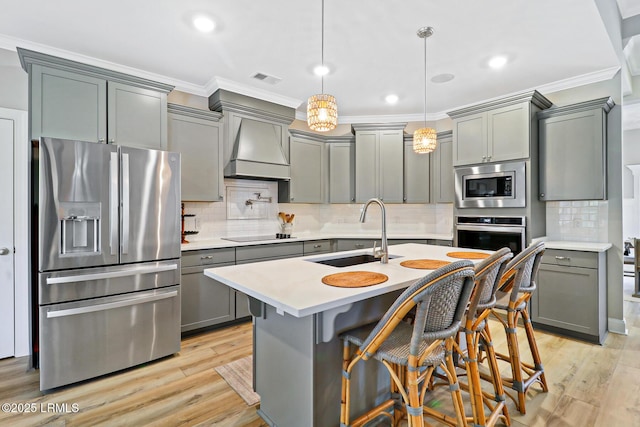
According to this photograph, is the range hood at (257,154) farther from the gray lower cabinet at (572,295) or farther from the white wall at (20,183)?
the gray lower cabinet at (572,295)

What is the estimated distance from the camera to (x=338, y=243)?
14.8 feet

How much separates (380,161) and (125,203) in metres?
3.30

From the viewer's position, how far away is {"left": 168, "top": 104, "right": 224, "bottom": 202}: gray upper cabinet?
3.44 m

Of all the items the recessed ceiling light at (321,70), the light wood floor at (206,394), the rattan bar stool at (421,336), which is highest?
the recessed ceiling light at (321,70)

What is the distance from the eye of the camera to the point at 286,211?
15.6 feet

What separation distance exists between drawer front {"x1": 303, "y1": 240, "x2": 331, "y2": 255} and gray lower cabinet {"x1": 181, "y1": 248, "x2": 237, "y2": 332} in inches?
40.5

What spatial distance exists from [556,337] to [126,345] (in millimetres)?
3921

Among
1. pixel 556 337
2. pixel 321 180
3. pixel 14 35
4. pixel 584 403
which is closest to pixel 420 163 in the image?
pixel 321 180

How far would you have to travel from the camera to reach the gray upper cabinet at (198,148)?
3.44 meters

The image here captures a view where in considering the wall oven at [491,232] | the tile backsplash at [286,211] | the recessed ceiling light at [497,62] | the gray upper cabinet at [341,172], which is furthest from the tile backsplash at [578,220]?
the gray upper cabinet at [341,172]

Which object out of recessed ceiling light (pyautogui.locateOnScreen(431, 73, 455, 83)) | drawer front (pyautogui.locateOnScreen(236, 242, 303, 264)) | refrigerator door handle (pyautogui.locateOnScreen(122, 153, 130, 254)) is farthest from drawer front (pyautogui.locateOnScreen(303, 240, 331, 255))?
recessed ceiling light (pyautogui.locateOnScreen(431, 73, 455, 83))

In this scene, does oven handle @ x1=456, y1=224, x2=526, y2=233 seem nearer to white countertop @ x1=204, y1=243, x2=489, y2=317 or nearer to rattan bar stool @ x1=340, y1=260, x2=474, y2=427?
white countertop @ x1=204, y1=243, x2=489, y2=317

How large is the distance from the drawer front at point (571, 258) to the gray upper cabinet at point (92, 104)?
13.1 feet

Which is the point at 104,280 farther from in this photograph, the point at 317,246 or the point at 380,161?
the point at 380,161
